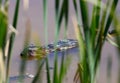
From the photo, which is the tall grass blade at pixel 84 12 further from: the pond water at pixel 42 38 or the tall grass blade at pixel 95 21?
the pond water at pixel 42 38

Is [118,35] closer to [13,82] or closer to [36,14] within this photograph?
[13,82]

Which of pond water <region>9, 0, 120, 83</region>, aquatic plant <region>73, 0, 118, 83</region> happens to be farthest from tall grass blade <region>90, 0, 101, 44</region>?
pond water <region>9, 0, 120, 83</region>

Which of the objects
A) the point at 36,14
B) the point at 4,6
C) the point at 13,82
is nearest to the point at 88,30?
the point at 4,6

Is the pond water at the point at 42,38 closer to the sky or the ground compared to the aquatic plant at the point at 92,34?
closer to the ground

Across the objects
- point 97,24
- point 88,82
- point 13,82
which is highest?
point 97,24

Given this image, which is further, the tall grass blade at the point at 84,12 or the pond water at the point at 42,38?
the pond water at the point at 42,38

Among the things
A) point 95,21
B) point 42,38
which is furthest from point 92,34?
point 42,38

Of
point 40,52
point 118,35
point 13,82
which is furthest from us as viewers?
point 13,82

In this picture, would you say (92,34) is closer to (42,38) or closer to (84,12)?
(84,12)

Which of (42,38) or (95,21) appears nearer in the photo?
(95,21)

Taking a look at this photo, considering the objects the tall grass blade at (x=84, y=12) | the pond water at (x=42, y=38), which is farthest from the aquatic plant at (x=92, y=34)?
the pond water at (x=42, y=38)

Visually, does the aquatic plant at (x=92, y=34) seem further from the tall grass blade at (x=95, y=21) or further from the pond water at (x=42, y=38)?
the pond water at (x=42, y=38)
